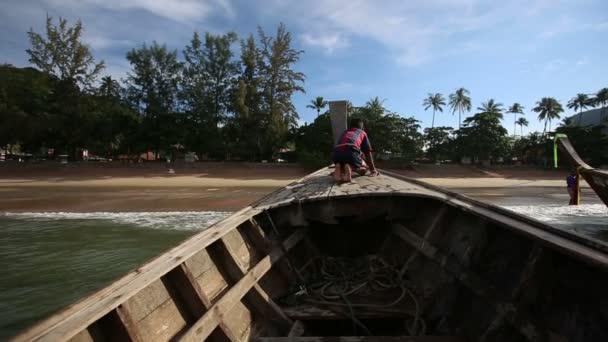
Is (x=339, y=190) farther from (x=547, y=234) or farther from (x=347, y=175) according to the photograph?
(x=547, y=234)

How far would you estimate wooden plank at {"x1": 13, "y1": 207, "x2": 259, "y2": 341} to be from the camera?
1.42 meters

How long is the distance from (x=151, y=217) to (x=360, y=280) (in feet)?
35.5

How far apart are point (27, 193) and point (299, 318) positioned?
24.2 meters

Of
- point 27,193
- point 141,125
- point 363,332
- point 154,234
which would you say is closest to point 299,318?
point 363,332

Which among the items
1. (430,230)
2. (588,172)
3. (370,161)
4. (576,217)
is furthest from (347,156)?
(576,217)

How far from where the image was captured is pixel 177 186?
81.8ft

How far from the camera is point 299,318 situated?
10.3ft

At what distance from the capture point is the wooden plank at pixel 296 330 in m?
2.89

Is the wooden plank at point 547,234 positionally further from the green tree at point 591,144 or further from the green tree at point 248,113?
the green tree at point 591,144

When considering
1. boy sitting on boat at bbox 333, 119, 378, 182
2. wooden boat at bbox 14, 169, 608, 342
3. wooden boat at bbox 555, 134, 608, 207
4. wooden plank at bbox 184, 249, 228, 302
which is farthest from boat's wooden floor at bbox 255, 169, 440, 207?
wooden boat at bbox 555, 134, 608, 207

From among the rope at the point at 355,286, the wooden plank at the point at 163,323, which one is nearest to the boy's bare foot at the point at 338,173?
the rope at the point at 355,286

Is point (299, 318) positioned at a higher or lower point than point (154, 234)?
higher

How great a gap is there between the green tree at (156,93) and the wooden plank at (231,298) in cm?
3569

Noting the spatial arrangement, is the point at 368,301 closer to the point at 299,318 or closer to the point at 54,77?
the point at 299,318
